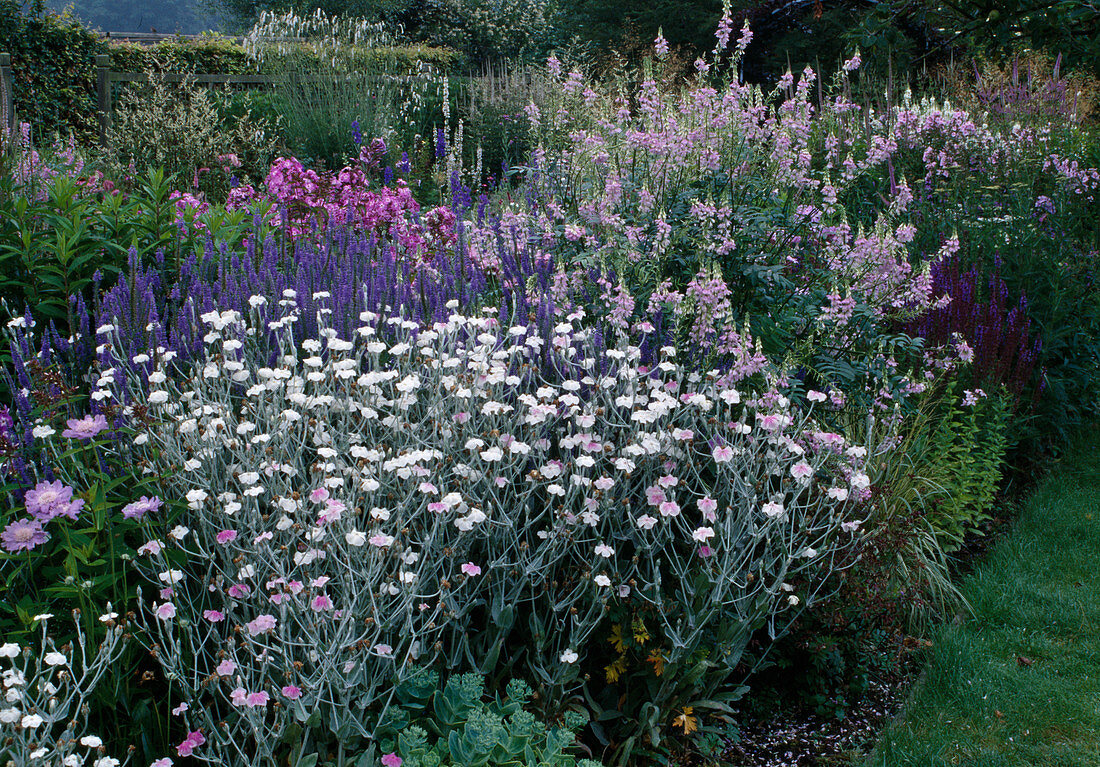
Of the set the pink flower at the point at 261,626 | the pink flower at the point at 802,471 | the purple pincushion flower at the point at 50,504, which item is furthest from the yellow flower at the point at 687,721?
the purple pincushion flower at the point at 50,504

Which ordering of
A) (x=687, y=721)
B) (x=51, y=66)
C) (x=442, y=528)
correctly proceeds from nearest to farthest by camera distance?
(x=442, y=528), (x=687, y=721), (x=51, y=66)

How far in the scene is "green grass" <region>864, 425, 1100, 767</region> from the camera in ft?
9.51

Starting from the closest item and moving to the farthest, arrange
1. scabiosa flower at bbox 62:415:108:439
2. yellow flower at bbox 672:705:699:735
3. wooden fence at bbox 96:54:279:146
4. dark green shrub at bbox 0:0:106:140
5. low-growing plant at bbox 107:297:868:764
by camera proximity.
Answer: low-growing plant at bbox 107:297:868:764 → scabiosa flower at bbox 62:415:108:439 → yellow flower at bbox 672:705:699:735 → wooden fence at bbox 96:54:279:146 → dark green shrub at bbox 0:0:106:140

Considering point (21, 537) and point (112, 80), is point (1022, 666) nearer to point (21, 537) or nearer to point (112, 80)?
point (21, 537)

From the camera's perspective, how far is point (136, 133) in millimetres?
9578

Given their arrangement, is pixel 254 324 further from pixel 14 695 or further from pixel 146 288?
pixel 14 695

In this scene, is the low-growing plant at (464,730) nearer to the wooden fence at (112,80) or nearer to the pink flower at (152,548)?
the pink flower at (152,548)

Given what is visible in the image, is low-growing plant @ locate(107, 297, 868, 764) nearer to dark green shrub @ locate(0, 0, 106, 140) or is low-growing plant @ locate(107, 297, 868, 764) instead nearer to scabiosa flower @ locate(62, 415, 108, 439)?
scabiosa flower @ locate(62, 415, 108, 439)

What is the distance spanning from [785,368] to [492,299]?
5.61 feet

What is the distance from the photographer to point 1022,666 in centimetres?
340

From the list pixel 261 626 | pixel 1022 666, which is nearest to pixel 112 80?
pixel 261 626

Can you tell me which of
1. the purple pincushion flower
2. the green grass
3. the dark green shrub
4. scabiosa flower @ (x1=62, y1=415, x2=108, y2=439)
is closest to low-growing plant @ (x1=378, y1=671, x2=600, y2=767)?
the purple pincushion flower

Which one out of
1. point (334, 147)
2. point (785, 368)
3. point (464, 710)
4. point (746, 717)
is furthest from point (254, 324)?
point (334, 147)

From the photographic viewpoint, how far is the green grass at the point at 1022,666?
2.90 meters
